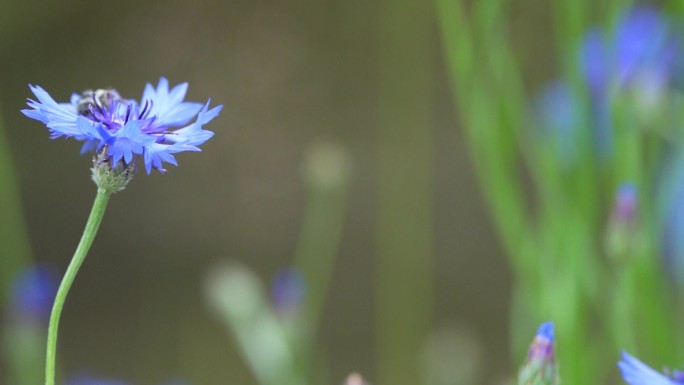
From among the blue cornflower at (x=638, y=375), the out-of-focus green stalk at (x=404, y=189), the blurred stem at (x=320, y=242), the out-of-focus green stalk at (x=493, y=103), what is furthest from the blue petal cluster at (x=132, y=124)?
the blurred stem at (x=320, y=242)

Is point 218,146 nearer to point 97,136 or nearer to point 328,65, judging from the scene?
point 328,65

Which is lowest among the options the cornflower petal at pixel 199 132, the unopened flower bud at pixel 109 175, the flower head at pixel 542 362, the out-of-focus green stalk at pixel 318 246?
the out-of-focus green stalk at pixel 318 246

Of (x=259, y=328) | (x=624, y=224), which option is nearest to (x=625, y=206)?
(x=624, y=224)

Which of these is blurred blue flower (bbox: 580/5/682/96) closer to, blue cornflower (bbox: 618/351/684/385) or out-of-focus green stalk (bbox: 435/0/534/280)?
out-of-focus green stalk (bbox: 435/0/534/280)

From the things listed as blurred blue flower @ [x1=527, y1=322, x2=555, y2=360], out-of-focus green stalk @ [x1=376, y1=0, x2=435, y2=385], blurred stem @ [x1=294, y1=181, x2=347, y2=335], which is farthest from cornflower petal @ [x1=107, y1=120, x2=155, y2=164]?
blurred stem @ [x1=294, y1=181, x2=347, y2=335]

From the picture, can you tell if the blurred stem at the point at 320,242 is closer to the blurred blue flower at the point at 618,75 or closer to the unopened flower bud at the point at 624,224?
the blurred blue flower at the point at 618,75

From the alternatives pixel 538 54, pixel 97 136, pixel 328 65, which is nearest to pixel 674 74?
pixel 97 136

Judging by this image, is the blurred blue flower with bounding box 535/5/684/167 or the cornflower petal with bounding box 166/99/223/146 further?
the blurred blue flower with bounding box 535/5/684/167

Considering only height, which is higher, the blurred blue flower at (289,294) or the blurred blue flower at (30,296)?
the blurred blue flower at (30,296)
